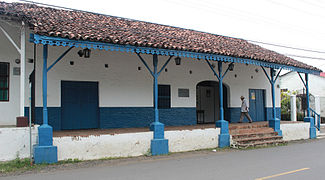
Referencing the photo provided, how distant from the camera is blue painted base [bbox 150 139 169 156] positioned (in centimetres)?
970

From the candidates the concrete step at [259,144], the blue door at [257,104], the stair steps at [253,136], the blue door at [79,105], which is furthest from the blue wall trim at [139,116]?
the blue door at [257,104]

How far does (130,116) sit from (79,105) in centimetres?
210

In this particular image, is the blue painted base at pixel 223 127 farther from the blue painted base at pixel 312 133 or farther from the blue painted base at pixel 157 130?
the blue painted base at pixel 312 133

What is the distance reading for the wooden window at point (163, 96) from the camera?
12.9 metres

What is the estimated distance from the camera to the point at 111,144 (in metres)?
9.12

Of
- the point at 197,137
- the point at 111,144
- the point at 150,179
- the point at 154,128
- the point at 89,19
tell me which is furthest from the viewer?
the point at 89,19

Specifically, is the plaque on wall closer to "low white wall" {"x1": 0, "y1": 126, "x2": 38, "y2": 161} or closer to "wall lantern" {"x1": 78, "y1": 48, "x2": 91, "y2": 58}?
"wall lantern" {"x1": 78, "y1": 48, "x2": 91, "y2": 58}

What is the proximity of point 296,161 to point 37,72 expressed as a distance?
351 inches

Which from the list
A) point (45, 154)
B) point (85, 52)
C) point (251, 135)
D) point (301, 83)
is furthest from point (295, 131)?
point (301, 83)

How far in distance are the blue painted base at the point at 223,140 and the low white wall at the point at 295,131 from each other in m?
3.77

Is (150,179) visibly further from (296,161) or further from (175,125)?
(175,125)

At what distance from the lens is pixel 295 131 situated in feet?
47.2

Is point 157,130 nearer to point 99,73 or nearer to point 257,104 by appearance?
point 99,73

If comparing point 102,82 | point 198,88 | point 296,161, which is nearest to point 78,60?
point 102,82
